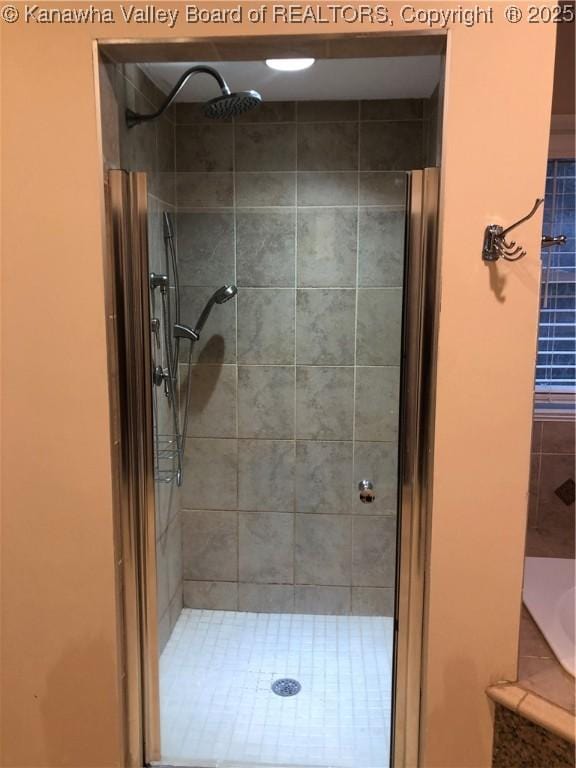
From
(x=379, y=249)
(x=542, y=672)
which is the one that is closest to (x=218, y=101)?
(x=379, y=249)

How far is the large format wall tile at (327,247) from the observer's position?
236 centimetres

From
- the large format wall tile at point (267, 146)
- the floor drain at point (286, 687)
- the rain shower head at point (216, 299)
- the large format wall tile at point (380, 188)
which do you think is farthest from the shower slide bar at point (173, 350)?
the floor drain at point (286, 687)

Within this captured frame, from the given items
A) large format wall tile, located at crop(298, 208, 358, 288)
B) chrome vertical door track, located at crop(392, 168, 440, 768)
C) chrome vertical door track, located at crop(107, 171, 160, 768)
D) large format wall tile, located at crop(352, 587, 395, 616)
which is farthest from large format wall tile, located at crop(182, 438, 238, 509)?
chrome vertical door track, located at crop(392, 168, 440, 768)

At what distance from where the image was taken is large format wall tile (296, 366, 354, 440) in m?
2.46

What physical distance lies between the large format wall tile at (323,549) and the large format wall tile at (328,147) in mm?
1540

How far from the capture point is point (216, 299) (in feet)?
7.83

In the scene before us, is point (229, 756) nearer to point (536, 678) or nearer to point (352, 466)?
point (536, 678)

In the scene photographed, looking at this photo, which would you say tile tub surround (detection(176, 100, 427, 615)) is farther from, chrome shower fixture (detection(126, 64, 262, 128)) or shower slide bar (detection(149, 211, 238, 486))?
chrome shower fixture (detection(126, 64, 262, 128))

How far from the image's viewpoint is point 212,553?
2.62 meters

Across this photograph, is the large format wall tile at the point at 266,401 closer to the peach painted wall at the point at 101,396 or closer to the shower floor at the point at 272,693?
the shower floor at the point at 272,693

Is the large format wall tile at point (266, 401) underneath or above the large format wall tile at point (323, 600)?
above

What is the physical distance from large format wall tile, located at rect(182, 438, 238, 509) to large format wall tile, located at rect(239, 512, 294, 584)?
0.13 meters

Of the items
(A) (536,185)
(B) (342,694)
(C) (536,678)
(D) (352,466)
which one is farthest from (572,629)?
(A) (536,185)

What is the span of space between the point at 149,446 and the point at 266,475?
1076 mm
